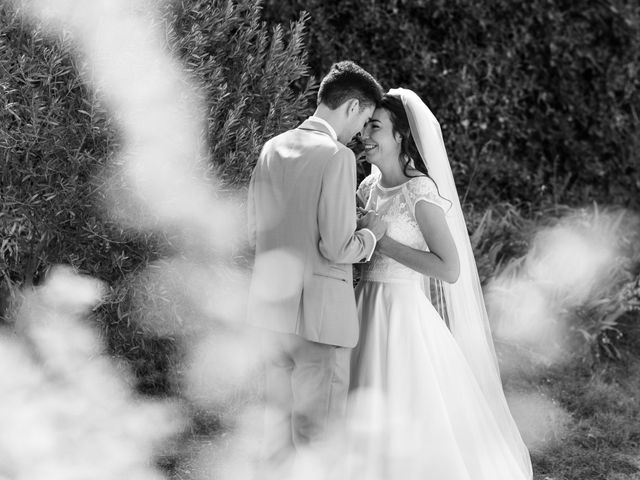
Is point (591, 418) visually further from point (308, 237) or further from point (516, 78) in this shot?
point (516, 78)

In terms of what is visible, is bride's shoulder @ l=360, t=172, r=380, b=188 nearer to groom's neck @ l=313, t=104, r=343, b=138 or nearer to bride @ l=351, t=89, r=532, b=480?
bride @ l=351, t=89, r=532, b=480

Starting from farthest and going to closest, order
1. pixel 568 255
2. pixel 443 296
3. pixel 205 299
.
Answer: pixel 568 255 → pixel 205 299 → pixel 443 296

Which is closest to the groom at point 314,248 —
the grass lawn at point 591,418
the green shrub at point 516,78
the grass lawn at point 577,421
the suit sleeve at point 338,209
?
the suit sleeve at point 338,209

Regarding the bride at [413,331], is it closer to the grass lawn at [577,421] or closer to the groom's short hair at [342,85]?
the groom's short hair at [342,85]

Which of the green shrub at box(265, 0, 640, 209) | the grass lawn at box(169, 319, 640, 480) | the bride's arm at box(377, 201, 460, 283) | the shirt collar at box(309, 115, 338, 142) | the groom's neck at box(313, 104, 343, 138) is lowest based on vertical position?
the grass lawn at box(169, 319, 640, 480)

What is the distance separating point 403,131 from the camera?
3.24m

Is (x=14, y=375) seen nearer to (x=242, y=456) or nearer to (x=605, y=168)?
(x=242, y=456)

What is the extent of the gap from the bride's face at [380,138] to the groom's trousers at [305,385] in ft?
2.67

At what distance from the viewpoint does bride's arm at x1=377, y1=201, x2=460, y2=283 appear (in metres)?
3.07

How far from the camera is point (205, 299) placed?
153 inches

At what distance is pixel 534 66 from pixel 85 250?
4.02 metres

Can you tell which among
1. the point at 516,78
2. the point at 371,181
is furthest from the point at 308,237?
the point at 516,78

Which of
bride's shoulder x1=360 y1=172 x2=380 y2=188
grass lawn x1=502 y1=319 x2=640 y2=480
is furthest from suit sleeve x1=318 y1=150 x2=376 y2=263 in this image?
grass lawn x1=502 y1=319 x2=640 y2=480

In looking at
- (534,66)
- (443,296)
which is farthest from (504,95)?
(443,296)
